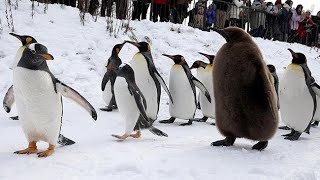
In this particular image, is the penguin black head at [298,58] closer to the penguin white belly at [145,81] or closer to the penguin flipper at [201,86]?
the penguin flipper at [201,86]

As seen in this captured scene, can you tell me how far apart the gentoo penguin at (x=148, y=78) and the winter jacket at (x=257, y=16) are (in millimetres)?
7973

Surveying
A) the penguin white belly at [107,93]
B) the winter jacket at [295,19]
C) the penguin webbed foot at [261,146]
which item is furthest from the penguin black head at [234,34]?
the winter jacket at [295,19]

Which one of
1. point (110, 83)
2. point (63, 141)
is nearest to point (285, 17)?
point (110, 83)

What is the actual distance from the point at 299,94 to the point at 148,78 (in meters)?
1.92

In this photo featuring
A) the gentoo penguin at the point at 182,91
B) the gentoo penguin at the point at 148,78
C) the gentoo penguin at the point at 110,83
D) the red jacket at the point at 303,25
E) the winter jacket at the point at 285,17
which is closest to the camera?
the gentoo penguin at the point at 148,78

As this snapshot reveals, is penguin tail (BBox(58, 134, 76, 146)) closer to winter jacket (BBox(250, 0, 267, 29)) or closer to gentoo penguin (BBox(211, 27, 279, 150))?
gentoo penguin (BBox(211, 27, 279, 150))

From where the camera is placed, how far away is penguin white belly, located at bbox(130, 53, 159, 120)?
5410mm

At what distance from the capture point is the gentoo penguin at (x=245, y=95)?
371cm

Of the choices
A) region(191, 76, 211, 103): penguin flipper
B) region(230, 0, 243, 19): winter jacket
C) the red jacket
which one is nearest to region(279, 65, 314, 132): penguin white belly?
region(191, 76, 211, 103): penguin flipper

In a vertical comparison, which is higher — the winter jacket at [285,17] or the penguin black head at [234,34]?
the winter jacket at [285,17]

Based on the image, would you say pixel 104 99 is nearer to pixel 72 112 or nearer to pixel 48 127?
pixel 72 112

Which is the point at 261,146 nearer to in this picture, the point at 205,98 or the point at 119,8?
the point at 205,98

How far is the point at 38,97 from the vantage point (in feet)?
11.0

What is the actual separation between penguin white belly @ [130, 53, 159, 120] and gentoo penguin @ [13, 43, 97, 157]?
1987 mm
